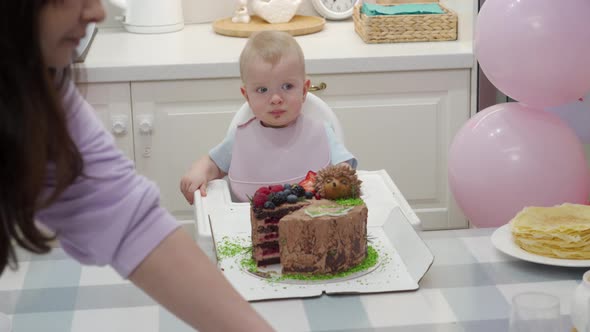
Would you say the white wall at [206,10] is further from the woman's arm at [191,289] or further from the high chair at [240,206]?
the woman's arm at [191,289]

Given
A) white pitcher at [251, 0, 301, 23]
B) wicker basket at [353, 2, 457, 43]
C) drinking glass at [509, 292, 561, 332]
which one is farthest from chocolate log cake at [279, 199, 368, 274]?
white pitcher at [251, 0, 301, 23]

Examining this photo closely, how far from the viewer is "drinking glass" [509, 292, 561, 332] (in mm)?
1132

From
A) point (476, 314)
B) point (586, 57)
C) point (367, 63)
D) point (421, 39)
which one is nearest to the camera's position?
point (476, 314)

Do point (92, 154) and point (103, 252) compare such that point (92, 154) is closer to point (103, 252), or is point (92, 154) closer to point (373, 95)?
point (103, 252)

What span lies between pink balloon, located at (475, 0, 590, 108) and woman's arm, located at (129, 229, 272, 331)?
1251 millimetres

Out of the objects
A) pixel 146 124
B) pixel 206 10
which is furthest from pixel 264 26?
pixel 146 124

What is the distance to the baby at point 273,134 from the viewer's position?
2008mm

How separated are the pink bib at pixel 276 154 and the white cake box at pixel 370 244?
0.18m

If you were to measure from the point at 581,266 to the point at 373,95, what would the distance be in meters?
1.41

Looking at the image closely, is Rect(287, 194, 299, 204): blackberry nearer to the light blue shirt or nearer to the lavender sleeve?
the light blue shirt

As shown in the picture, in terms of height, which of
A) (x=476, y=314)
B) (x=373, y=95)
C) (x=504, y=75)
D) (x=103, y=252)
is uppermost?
(x=103, y=252)

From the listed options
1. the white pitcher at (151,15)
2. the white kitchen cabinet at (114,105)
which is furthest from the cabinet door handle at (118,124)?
the white pitcher at (151,15)

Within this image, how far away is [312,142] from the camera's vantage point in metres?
2.10

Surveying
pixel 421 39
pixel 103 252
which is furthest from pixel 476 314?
pixel 421 39
